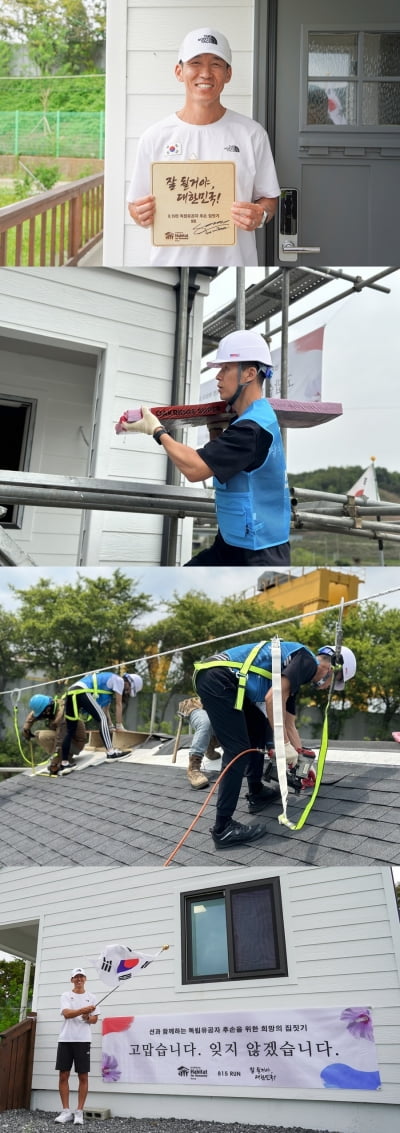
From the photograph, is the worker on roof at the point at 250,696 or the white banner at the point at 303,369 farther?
the white banner at the point at 303,369

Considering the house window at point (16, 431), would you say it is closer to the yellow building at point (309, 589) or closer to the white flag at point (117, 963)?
the yellow building at point (309, 589)

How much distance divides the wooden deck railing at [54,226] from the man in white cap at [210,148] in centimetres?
15

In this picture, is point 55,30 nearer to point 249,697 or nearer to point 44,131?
point 44,131

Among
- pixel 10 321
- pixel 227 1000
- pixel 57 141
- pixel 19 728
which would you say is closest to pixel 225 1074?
pixel 227 1000

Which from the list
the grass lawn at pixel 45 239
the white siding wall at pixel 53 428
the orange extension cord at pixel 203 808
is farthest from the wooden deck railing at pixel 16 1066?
the grass lawn at pixel 45 239

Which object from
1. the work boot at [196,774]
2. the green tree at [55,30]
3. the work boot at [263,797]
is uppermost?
the green tree at [55,30]

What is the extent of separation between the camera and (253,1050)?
242 cm

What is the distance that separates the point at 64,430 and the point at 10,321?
0.87 feet

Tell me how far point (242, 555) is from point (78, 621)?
0.38 meters

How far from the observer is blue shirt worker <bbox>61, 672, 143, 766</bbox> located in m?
2.18

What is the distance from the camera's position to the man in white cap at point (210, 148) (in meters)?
2.39

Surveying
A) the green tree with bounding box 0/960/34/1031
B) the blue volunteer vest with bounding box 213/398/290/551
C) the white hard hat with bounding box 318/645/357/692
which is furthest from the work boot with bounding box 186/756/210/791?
the green tree with bounding box 0/960/34/1031

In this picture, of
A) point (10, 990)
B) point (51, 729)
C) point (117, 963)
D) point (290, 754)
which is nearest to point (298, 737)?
point (290, 754)

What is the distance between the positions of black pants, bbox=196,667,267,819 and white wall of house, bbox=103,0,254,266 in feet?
4.00
